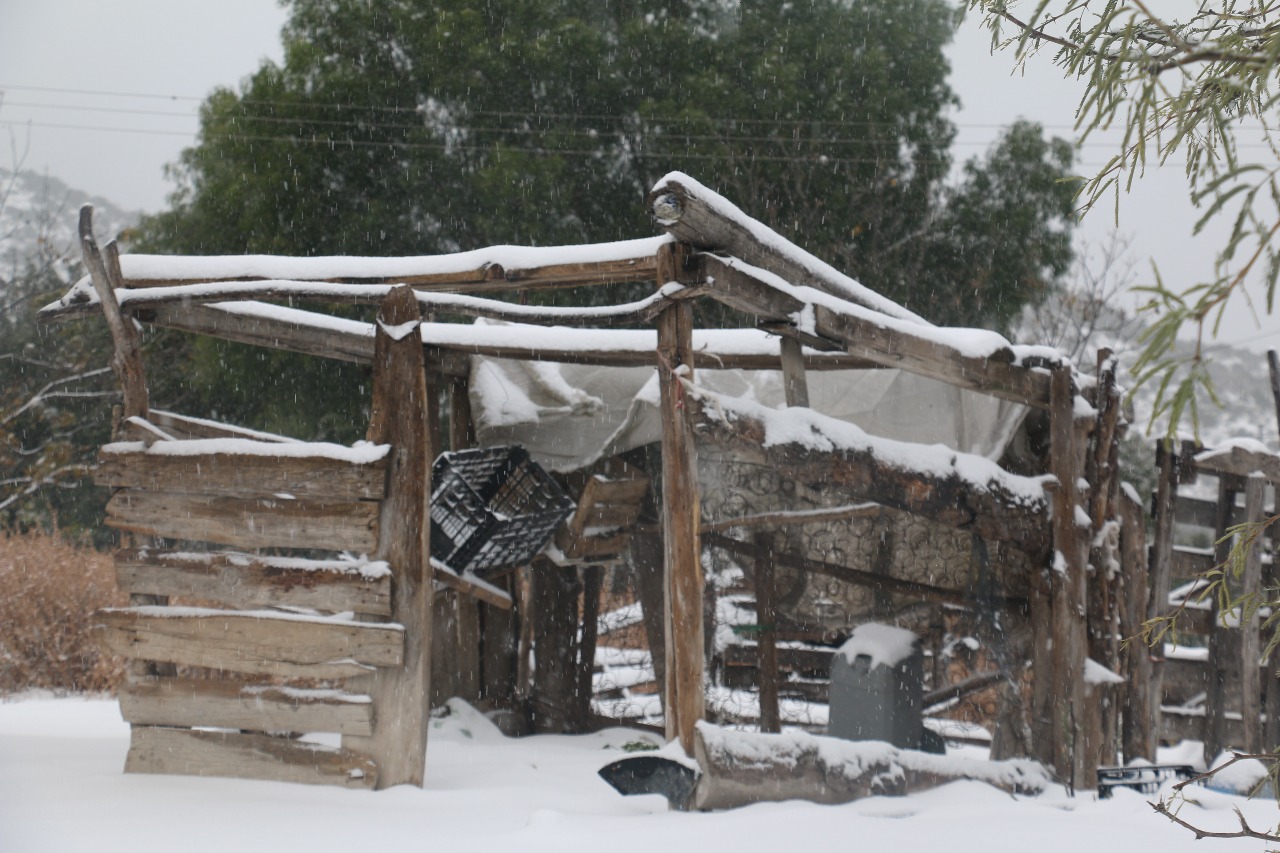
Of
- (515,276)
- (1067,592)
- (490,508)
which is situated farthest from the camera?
(490,508)

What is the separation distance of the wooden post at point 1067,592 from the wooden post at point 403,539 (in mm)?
3330

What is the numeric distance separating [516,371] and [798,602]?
2545mm

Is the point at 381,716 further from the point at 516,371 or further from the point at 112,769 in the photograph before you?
the point at 516,371

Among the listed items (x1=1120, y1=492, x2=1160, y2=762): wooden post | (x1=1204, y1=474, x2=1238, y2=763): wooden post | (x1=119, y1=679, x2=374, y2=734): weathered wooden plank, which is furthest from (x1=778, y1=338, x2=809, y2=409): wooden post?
(x1=1204, y1=474, x2=1238, y2=763): wooden post

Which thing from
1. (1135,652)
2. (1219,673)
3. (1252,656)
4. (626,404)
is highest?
(626,404)

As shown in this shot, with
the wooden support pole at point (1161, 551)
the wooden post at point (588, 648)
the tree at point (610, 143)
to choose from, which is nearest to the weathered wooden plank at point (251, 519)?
the wooden post at point (588, 648)

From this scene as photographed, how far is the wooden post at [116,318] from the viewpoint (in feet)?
17.5

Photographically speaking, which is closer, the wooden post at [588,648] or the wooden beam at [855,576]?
the wooden beam at [855,576]

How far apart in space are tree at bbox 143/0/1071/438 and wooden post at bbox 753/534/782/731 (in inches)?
340

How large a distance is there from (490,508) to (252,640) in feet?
5.42

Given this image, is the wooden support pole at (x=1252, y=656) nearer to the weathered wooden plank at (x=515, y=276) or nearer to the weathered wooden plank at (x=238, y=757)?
the weathered wooden plank at (x=515, y=276)

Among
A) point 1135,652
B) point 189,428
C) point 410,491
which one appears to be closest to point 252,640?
point 410,491

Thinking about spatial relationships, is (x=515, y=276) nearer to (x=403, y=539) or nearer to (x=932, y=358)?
(x=403, y=539)

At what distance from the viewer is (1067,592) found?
5781mm
